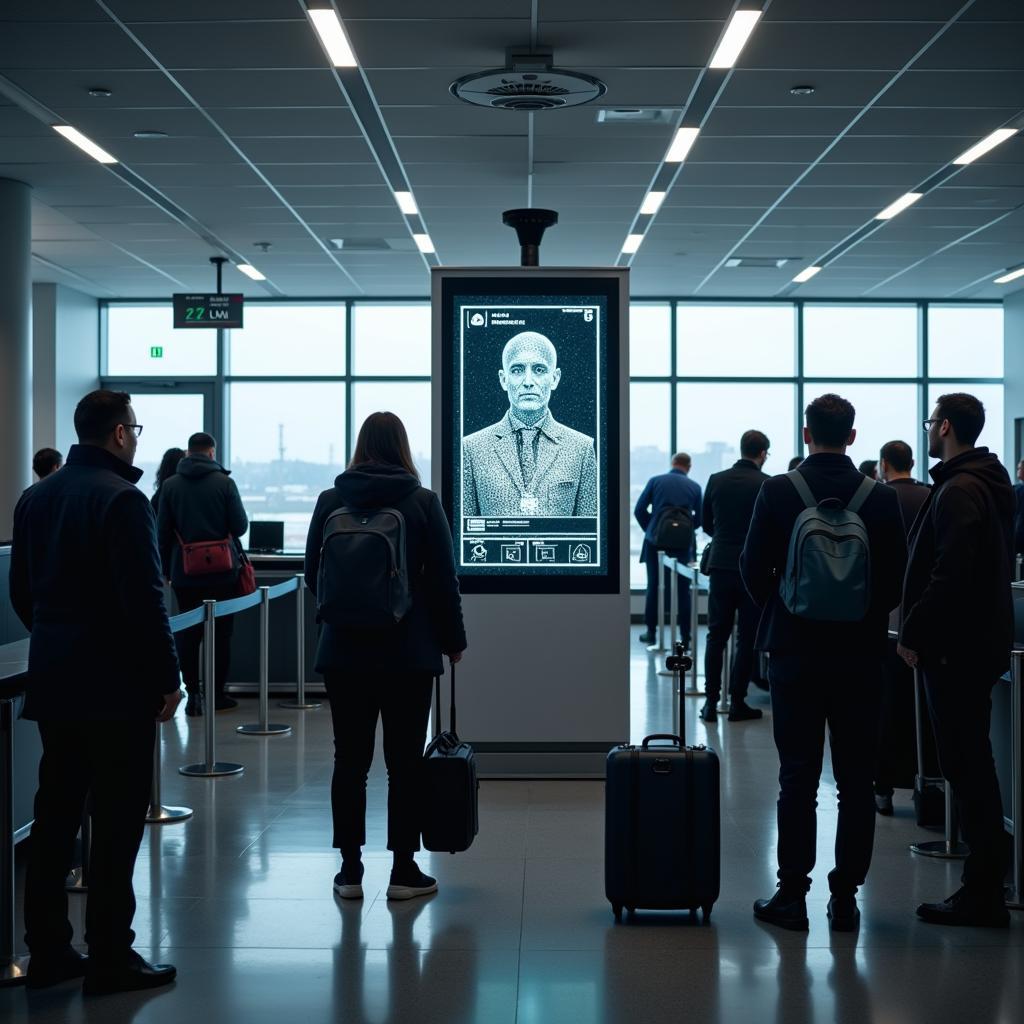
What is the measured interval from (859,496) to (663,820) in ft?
3.82

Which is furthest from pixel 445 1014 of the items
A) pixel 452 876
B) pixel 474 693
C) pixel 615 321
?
pixel 615 321

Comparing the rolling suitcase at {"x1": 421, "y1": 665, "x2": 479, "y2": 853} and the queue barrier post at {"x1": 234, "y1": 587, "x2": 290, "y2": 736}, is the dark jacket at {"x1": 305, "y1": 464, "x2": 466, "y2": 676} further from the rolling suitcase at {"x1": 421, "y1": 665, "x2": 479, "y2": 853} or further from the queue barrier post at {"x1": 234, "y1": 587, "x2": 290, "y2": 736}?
the queue barrier post at {"x1": 234, "y1": 587, "x2": 290, "y2": 736}

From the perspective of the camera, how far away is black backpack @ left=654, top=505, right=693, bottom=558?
1095 centimetres

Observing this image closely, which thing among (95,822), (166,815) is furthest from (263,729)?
(95,822)

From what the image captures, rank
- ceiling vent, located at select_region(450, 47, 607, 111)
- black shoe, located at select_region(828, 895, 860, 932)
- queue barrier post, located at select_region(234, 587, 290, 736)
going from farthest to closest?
queue barrier post, located at select_region(234, 587, 290, 736) → ceiling vent, located at select_region(450, 47, 607, 111) → black shoe, located at select_region(828, 895, 860, 932)

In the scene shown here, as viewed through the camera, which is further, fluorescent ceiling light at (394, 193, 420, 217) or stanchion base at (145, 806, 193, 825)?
fluorescent ceiling light at (394, 193, 420, 217)

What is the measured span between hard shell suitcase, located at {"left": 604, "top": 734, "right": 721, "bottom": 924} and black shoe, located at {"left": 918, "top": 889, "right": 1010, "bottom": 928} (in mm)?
748

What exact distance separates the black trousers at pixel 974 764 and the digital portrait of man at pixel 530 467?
2.52 m

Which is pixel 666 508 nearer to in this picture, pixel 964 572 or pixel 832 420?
pixel 832 420

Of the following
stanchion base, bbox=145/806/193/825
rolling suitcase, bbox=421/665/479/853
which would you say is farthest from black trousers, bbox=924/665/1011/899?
stanchion base, bbox=145/806/193/825

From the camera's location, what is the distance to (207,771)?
6387 millimetres

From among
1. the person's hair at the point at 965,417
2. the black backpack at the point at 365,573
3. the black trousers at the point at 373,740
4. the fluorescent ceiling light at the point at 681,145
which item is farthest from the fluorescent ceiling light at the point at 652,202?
the black trousers at the point at 373,740

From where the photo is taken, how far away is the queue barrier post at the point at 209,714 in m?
6.12

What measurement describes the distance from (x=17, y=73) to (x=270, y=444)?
8352mm
